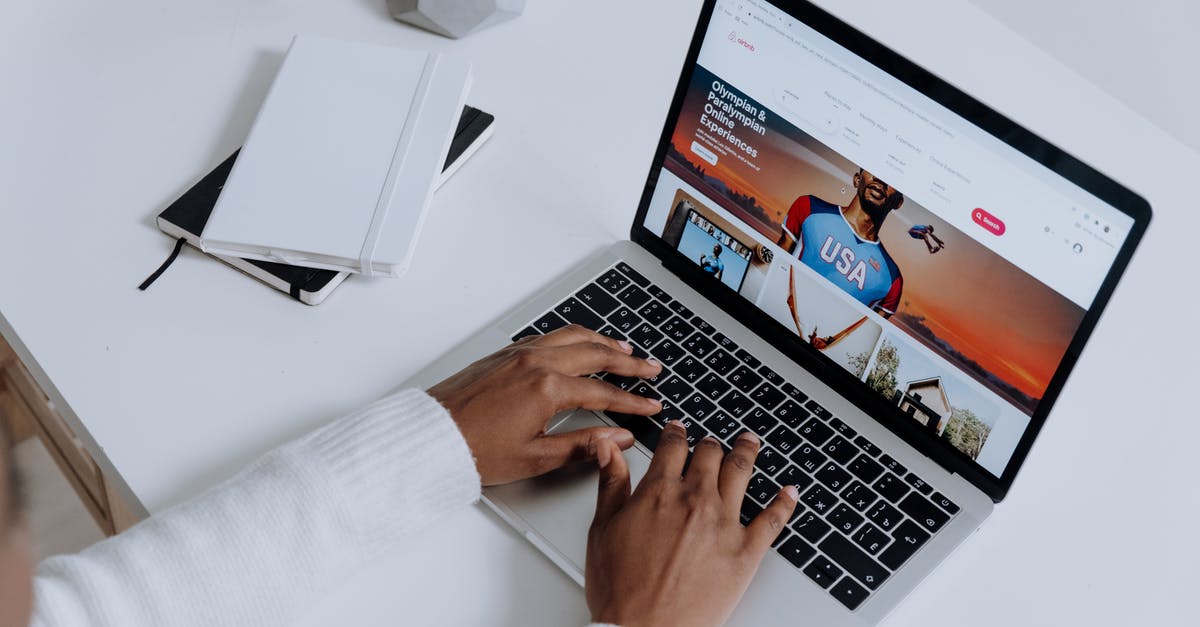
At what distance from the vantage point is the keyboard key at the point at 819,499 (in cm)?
87

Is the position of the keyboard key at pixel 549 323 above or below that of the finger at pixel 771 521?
above

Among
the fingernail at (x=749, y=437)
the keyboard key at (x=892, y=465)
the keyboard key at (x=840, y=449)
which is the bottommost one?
the fingernail at (x=749, y=437)

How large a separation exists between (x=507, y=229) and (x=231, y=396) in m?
0.30

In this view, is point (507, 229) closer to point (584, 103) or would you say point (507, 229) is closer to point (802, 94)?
point (584, 103)

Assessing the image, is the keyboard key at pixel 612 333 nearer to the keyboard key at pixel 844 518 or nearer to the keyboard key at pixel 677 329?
the keyboard key at pixel 677 329

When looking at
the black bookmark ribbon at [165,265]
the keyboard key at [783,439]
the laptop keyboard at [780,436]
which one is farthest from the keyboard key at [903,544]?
the black bookmark ribbon at [165,265]

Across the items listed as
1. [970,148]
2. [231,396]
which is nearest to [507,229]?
[231,396]

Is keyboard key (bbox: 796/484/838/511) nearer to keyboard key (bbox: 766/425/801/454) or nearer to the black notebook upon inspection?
keyboard key (bbox: 766/425/801/454)

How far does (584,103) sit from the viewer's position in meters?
1.21

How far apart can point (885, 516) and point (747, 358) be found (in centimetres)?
18

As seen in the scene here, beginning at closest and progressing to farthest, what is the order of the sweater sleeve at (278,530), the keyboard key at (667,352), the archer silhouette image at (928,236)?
the sweater sleeve at (278,530) → the archer silhouette image at (928,236) → the keyboard key at (667,352)

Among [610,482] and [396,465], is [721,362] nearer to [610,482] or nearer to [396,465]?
[610,482]

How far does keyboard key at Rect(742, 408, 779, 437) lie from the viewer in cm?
92

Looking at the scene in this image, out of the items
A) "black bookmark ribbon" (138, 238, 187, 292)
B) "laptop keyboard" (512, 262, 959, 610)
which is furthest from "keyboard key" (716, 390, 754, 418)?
"black bookmark ribbon" (138, 238, 187, 292)
